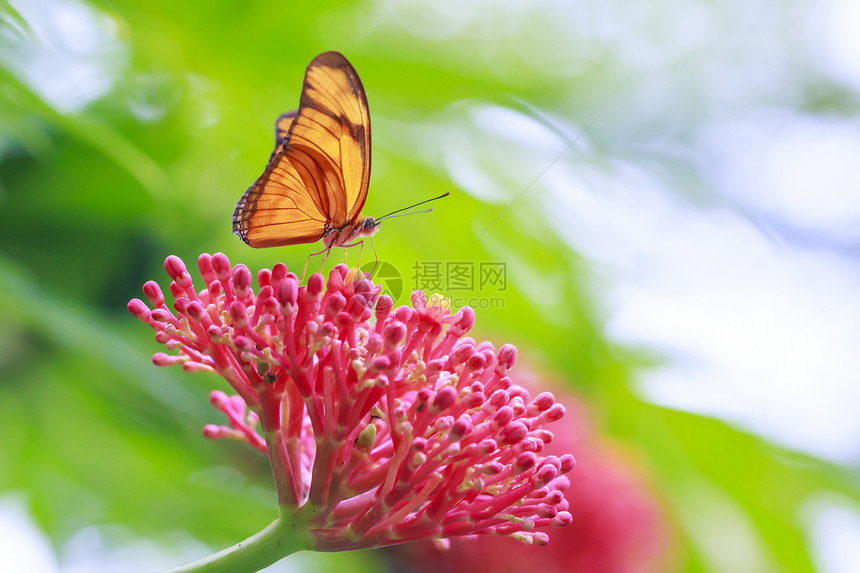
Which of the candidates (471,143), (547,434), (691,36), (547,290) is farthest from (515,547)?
(691,36)

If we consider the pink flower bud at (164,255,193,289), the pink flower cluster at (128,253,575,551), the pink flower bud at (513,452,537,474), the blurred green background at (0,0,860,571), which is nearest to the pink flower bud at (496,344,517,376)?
the pink flower cluster at (128,253,575,551)

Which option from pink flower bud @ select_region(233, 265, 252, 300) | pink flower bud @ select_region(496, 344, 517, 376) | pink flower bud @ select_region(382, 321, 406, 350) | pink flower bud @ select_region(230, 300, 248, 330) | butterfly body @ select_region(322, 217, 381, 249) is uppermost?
butterfly body @ select_region(322, 217, 381, 249)

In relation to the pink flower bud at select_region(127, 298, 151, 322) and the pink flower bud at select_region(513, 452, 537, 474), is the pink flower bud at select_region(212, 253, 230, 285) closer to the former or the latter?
the pink flower bud at select_region(127, 298, 151, 322)

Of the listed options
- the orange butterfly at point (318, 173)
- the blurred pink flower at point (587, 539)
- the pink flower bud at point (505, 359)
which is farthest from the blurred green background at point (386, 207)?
the pink flower bud at point (505, 359)

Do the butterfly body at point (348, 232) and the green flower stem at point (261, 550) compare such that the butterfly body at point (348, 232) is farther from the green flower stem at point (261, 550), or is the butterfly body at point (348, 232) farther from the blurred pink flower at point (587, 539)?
the blurred pink flower at point (587, 539)

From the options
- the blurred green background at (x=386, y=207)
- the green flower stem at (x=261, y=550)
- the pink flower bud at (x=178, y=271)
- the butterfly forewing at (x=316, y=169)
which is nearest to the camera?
the green flower stem at (x=261, y=550)

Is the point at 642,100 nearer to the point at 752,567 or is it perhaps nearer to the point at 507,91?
the point at 507,91
